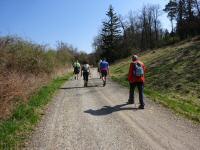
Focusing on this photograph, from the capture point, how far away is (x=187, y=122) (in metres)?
10.7

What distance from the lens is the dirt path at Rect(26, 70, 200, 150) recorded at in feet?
27.1

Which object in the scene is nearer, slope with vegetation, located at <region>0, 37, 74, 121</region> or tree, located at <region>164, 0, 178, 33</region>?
slope with vegetation, located at <region>0, 37, 74, 121</region>

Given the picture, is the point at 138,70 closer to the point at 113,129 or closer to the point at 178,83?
the point at 113,129

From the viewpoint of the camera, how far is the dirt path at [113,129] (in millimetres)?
8273

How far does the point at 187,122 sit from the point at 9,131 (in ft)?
17.5

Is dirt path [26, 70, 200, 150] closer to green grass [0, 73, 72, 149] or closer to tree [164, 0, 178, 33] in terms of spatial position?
green grass [0, 73, 72, 149]

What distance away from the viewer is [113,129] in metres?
9.82

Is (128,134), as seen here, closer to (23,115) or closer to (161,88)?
(23,115)

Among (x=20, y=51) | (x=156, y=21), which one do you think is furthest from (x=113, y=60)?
(x=20, y=51)

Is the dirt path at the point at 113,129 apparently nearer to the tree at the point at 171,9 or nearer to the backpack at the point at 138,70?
the backpack at the point at 138,70

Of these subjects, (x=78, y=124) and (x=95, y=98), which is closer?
(x=78, y=124)

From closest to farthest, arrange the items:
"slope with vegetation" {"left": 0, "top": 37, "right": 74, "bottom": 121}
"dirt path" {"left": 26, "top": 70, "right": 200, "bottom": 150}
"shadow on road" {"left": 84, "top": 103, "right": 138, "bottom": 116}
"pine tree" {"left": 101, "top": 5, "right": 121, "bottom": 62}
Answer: "dirt path" {"left": 26, "top": 70, "right": 200, "bottom": 150} < "shadow on road" {"left": 84, "top": 103, "right": 138, "bottom": 116} < "slope with vegetation" {"left": 0, "top": 37, "right": 74, "bottom": 121} < "pine tree" {"left": 101, "top": 5, "right": 121, "bottom": 62}

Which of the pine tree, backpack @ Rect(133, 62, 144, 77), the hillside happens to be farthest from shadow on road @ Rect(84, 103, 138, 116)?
the pine tree

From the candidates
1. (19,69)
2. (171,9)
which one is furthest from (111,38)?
(19,69)
